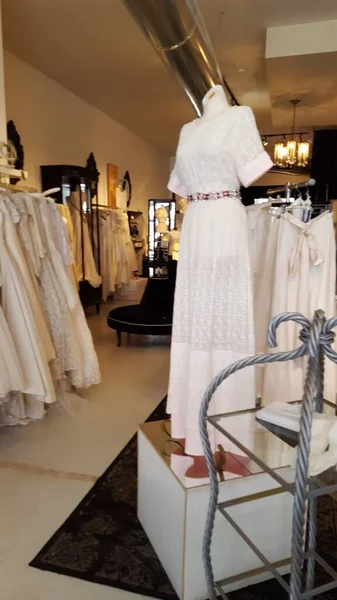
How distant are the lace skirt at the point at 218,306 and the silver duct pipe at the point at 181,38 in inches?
64.3

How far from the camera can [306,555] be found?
135cm

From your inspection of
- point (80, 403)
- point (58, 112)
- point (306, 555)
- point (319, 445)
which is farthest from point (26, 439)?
point (58, 112)

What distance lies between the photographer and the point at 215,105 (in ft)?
5.69

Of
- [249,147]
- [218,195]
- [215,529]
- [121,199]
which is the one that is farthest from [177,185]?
[121,199]

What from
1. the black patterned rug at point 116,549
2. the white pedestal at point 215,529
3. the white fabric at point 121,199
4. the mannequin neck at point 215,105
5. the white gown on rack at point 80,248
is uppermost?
the white fabric at point 121,199

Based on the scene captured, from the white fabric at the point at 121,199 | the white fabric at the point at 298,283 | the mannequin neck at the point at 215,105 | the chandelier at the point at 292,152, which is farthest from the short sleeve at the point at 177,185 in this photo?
the white fabric at the point at 121,199

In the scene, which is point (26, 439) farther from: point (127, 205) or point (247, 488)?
point (127, 205)

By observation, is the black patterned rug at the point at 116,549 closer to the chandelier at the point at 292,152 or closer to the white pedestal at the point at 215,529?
the white pedestal at the point at 215,529

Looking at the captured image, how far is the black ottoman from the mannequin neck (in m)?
2.94

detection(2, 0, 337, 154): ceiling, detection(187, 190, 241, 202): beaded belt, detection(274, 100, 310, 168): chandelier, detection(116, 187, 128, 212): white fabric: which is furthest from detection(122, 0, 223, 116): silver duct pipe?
detection(116, 187, 128, 212): white fabric

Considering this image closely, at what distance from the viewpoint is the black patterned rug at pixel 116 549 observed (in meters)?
1.62

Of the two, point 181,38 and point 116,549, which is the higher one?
point 181,38

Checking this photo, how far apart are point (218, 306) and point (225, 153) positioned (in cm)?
56

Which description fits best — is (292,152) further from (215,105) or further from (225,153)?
(225,153)
